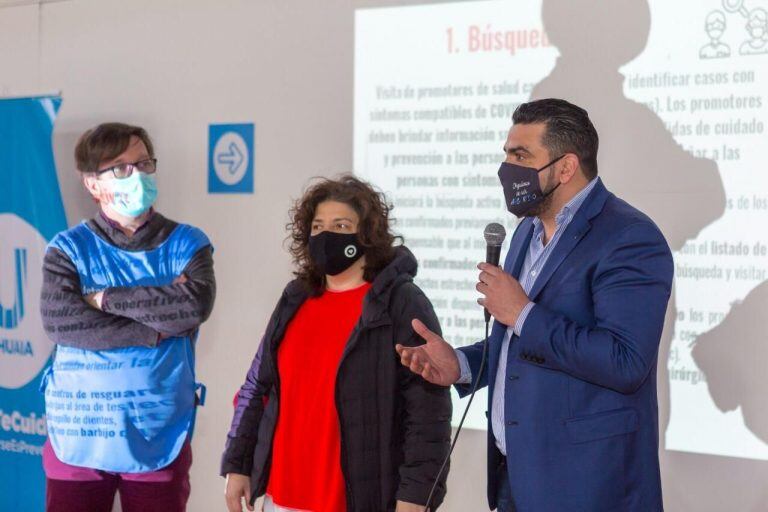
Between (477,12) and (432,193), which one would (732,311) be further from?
(477,12)

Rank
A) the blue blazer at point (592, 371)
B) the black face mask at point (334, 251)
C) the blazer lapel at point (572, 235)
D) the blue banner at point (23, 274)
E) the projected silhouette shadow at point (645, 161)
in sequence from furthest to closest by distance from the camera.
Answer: the blue banner at point (23, 274) < the projected silhouette shadow at point (645, 161) < the black face mask at point (334, 251) < the blazer lapel at point (572, 235) < the blue blazer at point (592, 371)

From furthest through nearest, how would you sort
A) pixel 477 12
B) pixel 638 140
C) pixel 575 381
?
pixel 477 12 → pixel 638 140 → pixel 575 381

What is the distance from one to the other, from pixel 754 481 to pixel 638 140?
138 cm

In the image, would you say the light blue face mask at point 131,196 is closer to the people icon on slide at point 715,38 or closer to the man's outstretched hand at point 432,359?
the man's outstretched hand at point 432,359

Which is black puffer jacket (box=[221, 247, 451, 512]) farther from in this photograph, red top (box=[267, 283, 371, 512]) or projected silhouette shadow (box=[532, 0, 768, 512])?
projected silhouette shadow (box=[532, 0, 768, 512])

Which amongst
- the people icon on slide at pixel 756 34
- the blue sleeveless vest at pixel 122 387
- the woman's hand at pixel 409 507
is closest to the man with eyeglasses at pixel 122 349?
the blue sleeveless vest at pixel 122 387

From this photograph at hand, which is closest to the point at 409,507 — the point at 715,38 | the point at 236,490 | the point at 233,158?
the point at 236,490

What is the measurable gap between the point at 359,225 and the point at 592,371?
93 centimetres

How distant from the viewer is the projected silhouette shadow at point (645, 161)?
10.8 feet

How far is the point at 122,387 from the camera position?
2.93 meters

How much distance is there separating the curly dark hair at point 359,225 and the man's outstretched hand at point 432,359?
376 millimetres

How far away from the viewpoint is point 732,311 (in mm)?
3244

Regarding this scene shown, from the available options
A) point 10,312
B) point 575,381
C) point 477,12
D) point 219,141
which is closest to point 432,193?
point 477,12

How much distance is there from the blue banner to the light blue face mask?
5.80 ft
